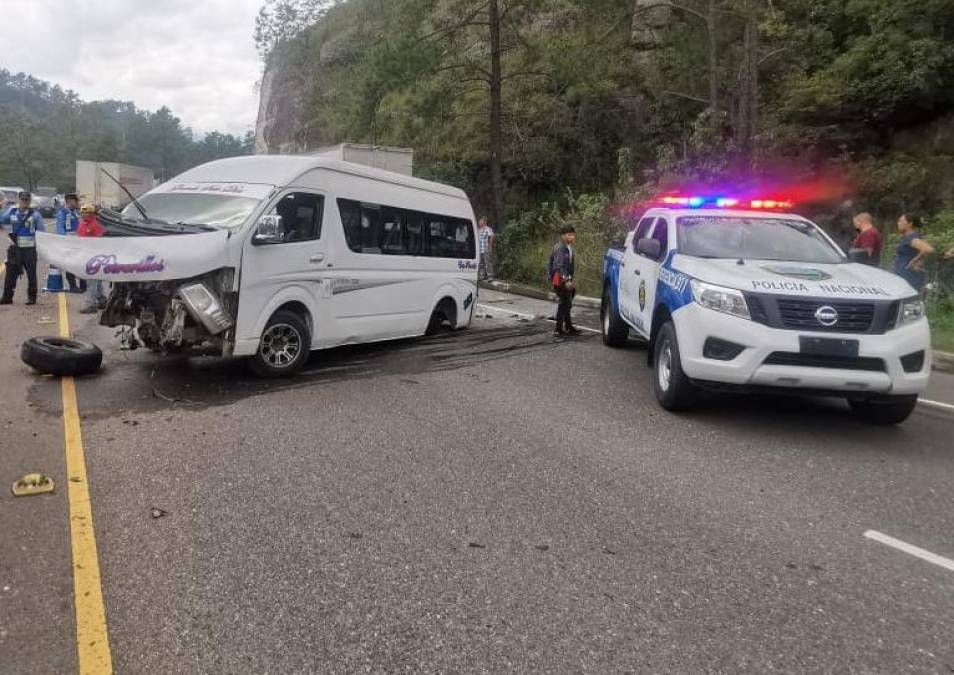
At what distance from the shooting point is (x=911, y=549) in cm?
397

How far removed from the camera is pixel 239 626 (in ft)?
9.88

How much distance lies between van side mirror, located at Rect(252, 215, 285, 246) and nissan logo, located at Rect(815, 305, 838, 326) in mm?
4869

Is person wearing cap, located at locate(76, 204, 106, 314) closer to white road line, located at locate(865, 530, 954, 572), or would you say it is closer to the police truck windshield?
the police truck windshield

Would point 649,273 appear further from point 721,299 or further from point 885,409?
point 885,409

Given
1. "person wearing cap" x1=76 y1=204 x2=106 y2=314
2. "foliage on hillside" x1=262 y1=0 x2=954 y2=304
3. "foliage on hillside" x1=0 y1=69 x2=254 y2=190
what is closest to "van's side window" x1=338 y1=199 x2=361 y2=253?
"person wearing cap" x1=76 y1=204 x2=106 y2=314

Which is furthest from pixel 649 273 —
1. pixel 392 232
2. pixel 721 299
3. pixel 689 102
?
pixel 689 102

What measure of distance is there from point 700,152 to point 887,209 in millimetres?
5000

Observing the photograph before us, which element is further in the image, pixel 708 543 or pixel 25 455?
pixel 25 455

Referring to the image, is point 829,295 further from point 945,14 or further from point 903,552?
point 945,14

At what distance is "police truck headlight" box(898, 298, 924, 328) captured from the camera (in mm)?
5820

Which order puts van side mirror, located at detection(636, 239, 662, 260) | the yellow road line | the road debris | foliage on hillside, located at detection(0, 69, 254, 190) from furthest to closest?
foliage on hillside, located at detection(0, 69, 254, 190), van side mirror, located at detection(636, 239, 662, 260), the road debris, the yellow road line

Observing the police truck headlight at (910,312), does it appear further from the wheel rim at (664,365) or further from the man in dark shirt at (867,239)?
the man in dark shirt at (867,239)

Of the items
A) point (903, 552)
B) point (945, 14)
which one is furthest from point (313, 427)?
point (945, 14)

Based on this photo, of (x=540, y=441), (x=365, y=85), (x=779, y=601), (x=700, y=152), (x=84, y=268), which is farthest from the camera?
(x=365, y=85)
